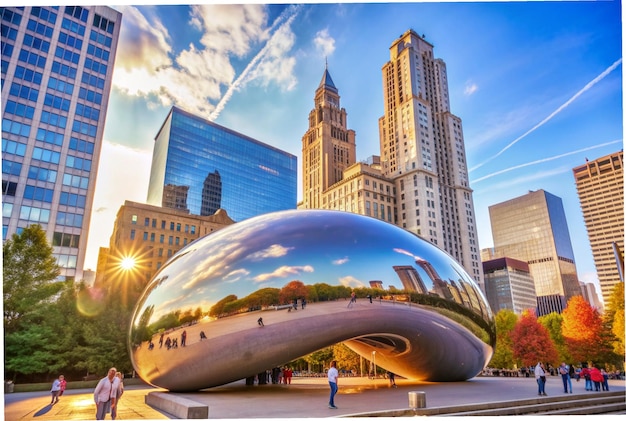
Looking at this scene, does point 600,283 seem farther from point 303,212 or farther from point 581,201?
point 303,212

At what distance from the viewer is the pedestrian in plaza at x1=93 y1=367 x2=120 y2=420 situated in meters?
8.67

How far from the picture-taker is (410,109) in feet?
302

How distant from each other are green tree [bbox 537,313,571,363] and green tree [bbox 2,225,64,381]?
155 feet

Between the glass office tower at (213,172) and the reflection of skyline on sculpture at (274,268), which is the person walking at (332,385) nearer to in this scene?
the reflection of skyline on sculpture at (274,268)

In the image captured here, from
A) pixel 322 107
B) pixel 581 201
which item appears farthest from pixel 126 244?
pixel 581 201

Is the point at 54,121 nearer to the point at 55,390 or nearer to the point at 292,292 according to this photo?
the point at 55,390

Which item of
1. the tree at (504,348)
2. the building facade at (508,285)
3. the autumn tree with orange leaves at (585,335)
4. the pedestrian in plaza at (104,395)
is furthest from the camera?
the building facade at (508,285)

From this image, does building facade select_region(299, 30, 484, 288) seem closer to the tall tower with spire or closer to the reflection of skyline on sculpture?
the tall tower with spire

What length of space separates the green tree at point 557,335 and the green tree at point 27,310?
4725cm

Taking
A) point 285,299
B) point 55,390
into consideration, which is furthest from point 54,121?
point 285,299

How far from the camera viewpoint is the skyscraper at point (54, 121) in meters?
46.5

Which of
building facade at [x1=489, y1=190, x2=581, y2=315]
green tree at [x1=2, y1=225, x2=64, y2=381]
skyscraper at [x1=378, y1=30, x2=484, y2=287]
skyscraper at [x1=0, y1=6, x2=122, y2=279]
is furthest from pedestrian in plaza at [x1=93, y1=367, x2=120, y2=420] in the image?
building facade at [x1=489, y1=190, x2=581, y2=315]

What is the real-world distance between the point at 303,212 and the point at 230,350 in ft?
14.2

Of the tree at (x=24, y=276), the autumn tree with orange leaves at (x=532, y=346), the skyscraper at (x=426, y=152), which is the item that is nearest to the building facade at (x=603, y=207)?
the skyscraper at (x=426, y=152)
